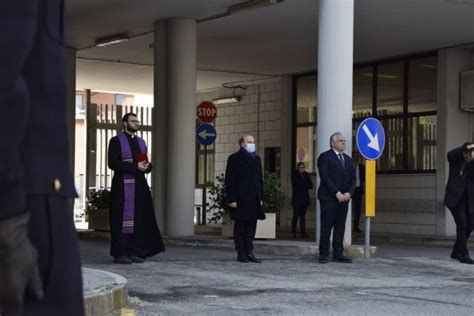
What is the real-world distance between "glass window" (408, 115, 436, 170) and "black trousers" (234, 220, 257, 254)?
10.6 metres

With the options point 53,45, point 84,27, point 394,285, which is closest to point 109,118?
point 84,27

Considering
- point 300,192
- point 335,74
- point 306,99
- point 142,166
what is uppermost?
point 306,99

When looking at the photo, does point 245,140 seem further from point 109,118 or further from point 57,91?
point 109,118

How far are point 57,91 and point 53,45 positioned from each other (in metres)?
0.10

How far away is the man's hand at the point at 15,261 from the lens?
1.83 m

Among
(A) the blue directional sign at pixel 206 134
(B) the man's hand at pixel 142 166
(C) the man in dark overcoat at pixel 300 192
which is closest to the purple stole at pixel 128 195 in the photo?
(B) the man's hand at pixel 142 166

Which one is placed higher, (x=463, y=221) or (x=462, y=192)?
(x=462, y=192)

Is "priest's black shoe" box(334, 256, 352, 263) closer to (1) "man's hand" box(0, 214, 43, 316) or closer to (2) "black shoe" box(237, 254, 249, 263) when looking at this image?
(2) "black shoe" box(237, 254, 249, 263)

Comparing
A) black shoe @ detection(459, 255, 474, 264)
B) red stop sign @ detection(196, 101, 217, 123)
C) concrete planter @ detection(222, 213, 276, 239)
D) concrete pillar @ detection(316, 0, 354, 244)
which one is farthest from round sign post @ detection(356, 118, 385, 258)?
red stop sign @ detection(196, 101, 217, 123)

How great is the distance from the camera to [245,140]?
45.0 ft

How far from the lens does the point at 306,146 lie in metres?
27.8

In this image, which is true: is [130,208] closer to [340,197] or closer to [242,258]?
[242,258]

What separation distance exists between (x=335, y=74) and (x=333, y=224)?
8.50ft

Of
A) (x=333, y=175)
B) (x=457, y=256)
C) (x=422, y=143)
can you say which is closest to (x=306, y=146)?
(x=422, y=143)
